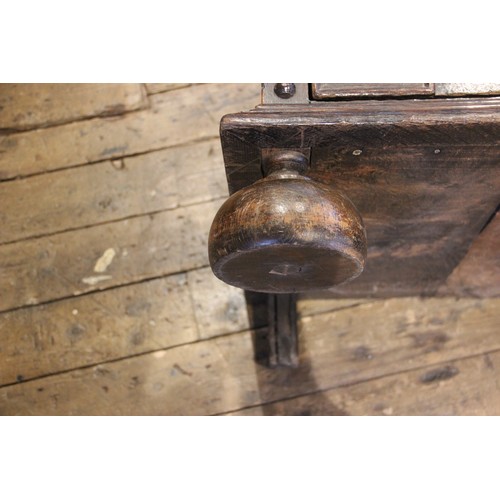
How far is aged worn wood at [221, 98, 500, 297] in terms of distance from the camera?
759 millimetres

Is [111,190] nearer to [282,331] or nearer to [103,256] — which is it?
[103,256]

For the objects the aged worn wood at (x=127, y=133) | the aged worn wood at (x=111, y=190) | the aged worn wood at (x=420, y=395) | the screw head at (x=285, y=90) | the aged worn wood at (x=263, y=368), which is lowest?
the aged worn wood at (x=420, y=395)

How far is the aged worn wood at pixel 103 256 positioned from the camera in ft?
4.56

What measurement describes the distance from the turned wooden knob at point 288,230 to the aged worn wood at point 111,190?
67cm

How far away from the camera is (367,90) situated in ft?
2.67

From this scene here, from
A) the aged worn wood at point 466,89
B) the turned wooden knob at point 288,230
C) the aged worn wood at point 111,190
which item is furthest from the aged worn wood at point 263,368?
the aged worn wood at point 466,89

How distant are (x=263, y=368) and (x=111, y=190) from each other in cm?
64

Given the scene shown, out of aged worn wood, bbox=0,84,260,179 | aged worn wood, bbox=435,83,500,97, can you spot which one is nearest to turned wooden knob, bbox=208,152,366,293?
aged worn wood, bbox=435,83,500,97

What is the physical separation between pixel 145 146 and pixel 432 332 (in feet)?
3.01

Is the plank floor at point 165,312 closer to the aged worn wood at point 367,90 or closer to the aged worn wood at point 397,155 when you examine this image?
the aged worn wood at point 397,155

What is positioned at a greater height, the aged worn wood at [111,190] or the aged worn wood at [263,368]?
the aged worn wood at [111,190]

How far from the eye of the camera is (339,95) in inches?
31.8

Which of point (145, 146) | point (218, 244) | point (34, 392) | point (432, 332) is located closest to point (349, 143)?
point (218, 244)

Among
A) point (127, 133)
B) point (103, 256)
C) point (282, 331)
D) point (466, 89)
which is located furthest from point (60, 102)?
point (466, 89)
